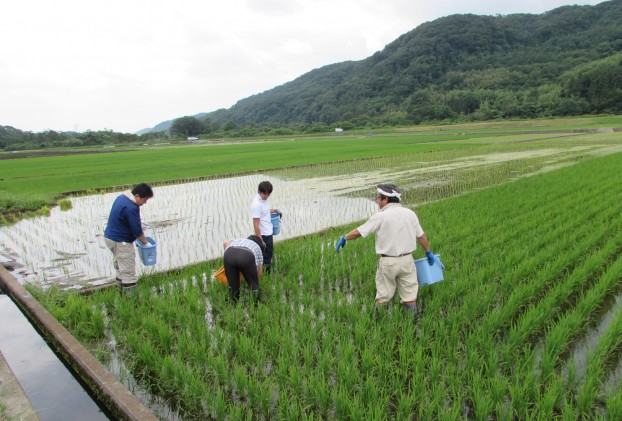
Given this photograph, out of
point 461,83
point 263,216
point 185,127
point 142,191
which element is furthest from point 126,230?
point 461,83

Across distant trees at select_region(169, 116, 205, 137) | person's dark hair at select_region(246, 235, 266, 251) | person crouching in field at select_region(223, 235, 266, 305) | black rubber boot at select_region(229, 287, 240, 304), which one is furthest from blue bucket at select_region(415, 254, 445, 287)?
distant trees at select_region(169, 116, 205, 137)

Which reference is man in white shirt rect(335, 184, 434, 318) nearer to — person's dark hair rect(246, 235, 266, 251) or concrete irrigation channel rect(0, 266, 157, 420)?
person's dark hair rect(246, 235, 266, 251)

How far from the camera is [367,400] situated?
2.56m

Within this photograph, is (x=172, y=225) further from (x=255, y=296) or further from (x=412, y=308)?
(x=412, y=308)

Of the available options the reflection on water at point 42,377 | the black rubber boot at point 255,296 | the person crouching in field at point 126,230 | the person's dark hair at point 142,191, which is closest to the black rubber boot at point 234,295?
the black rubber boot at point 255,296

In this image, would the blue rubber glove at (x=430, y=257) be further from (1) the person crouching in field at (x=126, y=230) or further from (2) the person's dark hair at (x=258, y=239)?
(1) the person crouching in field at (x=126, y=230)

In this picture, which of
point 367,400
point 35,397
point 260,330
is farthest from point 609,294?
point 35,397

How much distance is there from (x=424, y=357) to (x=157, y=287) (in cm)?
324

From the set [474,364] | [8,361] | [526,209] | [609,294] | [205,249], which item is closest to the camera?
[474,364]

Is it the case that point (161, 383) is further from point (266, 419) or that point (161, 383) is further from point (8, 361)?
point (8, 361)

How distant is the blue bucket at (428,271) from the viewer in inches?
145

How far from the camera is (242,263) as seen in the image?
3887 mm

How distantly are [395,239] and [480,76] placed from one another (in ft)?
292

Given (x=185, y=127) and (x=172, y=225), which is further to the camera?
(x=185, y=127)
